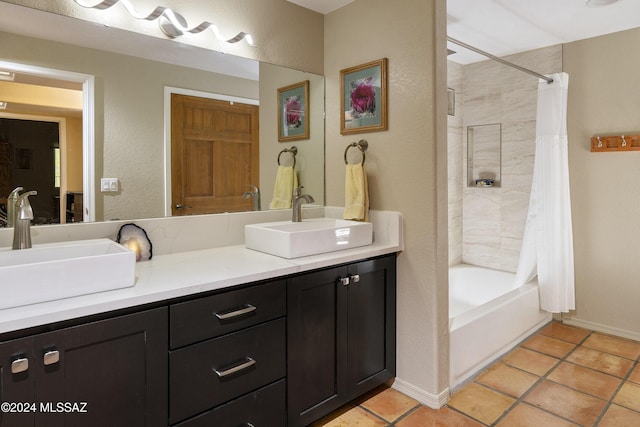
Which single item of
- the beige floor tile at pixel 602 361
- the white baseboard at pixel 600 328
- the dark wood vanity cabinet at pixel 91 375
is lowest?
the beige floor tile at pixel 602 361

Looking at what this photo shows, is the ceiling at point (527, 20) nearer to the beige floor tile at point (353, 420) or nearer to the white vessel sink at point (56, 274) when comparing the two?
the white vessel sink at point (56, 274)

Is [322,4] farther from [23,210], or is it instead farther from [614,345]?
[614,345]

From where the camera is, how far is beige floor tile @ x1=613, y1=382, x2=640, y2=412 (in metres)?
2.18

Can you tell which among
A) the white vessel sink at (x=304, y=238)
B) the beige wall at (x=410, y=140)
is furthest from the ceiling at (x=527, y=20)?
the white vessel sink at (x=304, y=238)

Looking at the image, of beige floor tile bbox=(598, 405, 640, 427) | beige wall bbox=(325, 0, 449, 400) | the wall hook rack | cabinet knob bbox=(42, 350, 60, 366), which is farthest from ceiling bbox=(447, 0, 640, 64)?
cabinet knob bbox=(42, 350, 60, 366)

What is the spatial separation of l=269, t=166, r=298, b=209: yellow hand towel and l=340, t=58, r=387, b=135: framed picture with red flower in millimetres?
426

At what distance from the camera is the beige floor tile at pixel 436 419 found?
2025 millimetres

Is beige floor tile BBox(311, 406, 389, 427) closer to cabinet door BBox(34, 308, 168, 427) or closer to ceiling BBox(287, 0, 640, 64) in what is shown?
cabinet door BBox(34, 308, 168, 427)

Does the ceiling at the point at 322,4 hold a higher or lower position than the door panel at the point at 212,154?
higher

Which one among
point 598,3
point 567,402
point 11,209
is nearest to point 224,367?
point 11,209

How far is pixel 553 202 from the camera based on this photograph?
3.10 metres

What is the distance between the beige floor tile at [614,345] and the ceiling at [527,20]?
234cm

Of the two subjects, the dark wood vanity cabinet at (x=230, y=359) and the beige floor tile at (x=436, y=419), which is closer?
the dark wood vanity cabinet at (x=230, y=359)

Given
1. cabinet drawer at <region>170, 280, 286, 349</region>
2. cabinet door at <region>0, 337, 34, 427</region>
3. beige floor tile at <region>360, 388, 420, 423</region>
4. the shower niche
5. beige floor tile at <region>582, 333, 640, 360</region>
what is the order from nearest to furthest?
cabinet door at <region>0, 337, 34, 427</region> < cabinet drawer at <region>170, 280, 286, 349</region> < beige floor tile at <region>360, 388, 420, 423</region> < beige floor tile at <region>582, 333, 640, 360</region> < the shower niche
